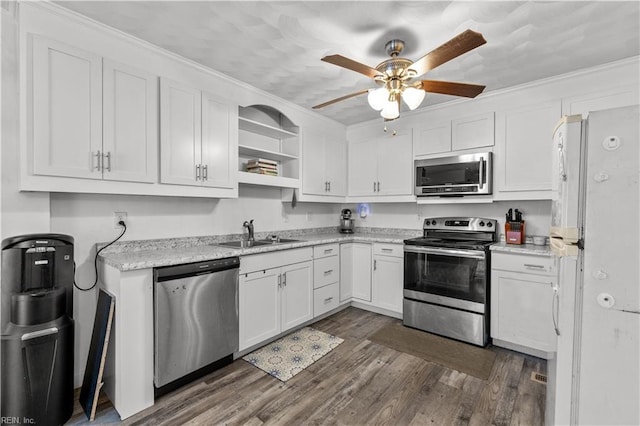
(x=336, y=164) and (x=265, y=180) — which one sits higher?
(x=336, y=164)

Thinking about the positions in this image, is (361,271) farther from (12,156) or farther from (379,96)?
(12,156)

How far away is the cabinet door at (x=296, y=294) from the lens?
2.88m

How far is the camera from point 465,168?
3.17 meters

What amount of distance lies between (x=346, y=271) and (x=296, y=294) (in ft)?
3.03

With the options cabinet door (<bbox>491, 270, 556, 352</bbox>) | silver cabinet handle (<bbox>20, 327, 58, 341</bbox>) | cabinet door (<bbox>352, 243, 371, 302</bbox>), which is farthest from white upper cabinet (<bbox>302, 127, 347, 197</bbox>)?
silver cabinet handle (<bbox>20, 327, 58, 341</bbox>)

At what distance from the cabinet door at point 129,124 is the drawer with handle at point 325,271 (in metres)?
1.83

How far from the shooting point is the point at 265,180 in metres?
3.11

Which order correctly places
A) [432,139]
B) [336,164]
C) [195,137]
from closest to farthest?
[195,137] < [432,139] < [336,164]

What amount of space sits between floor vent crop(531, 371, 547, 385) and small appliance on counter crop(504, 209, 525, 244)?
47.1 inches

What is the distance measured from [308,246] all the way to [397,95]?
173 cm

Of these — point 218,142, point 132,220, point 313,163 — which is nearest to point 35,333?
point 132,220

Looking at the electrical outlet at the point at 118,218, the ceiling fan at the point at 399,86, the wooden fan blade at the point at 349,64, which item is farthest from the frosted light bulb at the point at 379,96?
the electrical outlet at the point at 118,218

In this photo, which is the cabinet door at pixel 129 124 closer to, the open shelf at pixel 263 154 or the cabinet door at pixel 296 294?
the open shelf at pixel 263 154

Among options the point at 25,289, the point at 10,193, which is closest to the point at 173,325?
the point at 25,289
